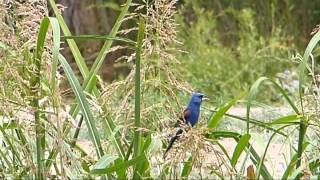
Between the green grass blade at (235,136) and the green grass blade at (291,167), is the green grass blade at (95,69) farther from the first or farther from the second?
the green grass blade at (291,167)

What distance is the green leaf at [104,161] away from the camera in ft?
6.40

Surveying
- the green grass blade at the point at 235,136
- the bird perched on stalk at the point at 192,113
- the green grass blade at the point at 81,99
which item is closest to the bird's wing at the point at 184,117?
the bird perched on stalk at the point at 192,113

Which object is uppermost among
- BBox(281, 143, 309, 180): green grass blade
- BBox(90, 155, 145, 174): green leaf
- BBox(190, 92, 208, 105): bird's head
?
BBox(190, 92, 208, 105): bird's head

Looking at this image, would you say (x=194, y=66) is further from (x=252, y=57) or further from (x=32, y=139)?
(x=32, y=139)

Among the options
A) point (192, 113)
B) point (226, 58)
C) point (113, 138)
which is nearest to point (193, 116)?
point (192, 113)

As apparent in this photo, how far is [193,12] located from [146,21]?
8.19 meters

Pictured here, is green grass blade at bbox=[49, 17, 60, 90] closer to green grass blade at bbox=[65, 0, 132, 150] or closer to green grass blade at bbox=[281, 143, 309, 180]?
green grass blade at bbox=[65, 0, 132, 150]

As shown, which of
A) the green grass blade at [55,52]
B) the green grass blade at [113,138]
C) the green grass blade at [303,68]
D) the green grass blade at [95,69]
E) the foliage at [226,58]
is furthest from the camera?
the foliage at [226,58]

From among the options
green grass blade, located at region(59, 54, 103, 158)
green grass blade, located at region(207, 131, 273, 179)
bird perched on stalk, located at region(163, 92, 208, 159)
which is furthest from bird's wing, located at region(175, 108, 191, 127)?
green grass blade, located at region(59, 54, 103, 158)

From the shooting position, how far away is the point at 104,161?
78.2 inches

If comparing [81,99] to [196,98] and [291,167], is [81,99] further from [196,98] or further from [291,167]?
[291,167]

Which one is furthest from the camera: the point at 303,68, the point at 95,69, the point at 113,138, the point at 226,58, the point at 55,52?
the point at 226,58

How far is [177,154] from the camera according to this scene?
1.92 metres

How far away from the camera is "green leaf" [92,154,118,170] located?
6.40 feet
